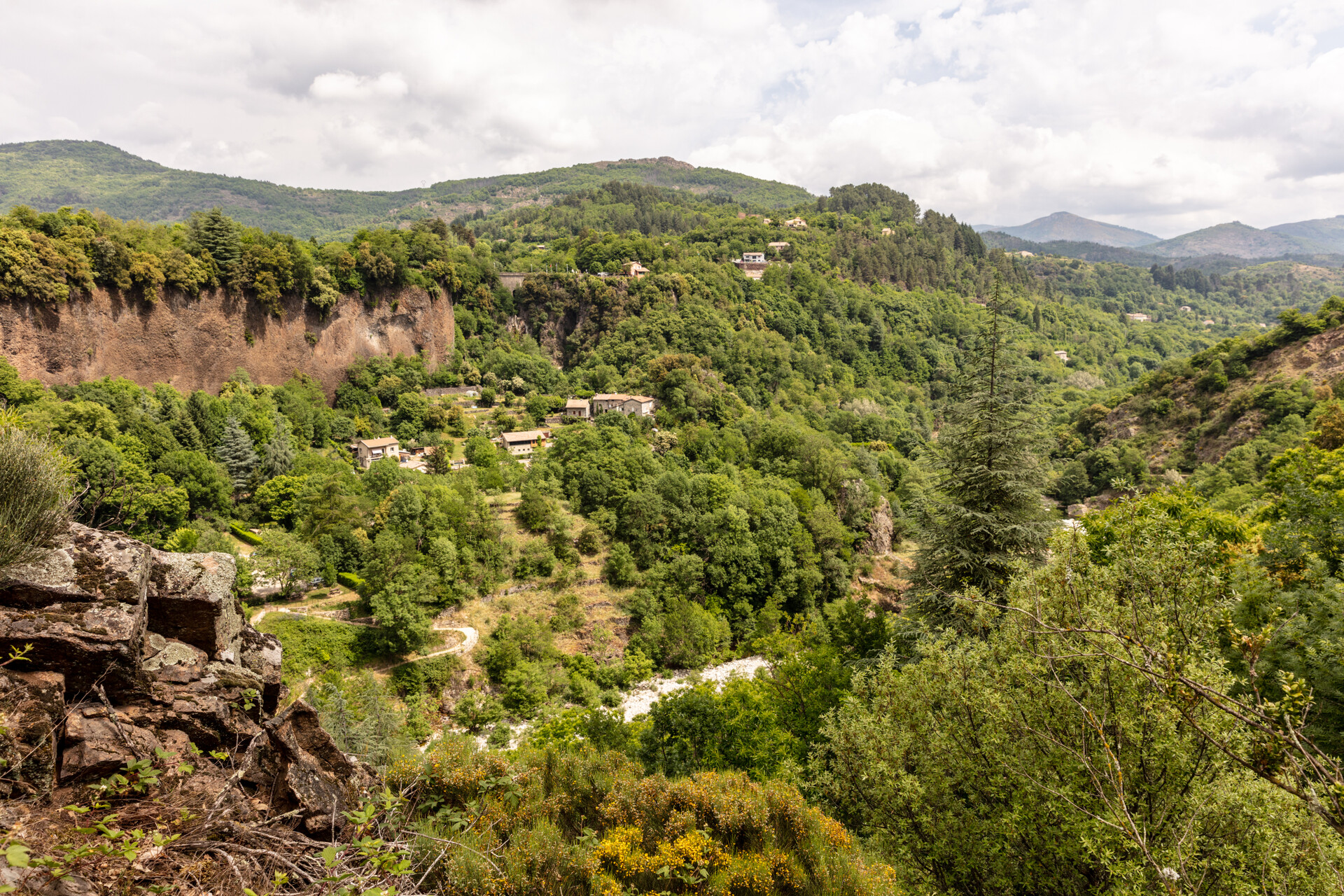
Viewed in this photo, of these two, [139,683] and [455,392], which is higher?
[139,683]

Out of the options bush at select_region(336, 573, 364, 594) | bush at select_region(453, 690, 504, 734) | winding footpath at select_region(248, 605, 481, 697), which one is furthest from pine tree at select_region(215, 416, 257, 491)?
bush at select_region(453, 690, 504, 734)

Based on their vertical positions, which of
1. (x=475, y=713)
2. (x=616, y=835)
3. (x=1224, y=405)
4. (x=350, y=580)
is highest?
(x=1224, y=405)

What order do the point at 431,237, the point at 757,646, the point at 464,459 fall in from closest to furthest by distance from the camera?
the point at 757,646
the point at 464,459
the point at 431,237

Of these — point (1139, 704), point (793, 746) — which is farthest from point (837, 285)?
point (1139, 704)

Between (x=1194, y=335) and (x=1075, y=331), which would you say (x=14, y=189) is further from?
(x=1194, y=335)

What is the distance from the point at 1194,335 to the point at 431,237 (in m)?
139

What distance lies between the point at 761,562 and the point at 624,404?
19972mm

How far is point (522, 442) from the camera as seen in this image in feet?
142

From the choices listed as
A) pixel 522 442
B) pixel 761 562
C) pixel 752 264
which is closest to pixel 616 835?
pixel 761 562

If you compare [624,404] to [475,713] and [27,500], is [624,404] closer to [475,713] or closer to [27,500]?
[475,713]

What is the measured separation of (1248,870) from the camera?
547 cm

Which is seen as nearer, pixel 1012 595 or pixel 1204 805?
pixel 1204 805

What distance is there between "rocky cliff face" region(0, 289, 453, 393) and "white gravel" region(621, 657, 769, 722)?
3266 cm

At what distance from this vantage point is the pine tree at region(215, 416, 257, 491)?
105 feet
